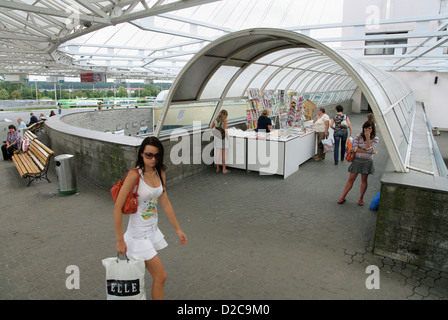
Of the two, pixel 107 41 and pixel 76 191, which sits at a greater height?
pixel 107 41

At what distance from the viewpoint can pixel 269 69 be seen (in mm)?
11961

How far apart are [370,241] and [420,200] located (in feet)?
3.71

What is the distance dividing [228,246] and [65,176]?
4258mm

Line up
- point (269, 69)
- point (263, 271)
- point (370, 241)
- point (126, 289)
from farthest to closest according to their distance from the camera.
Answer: point (269, 69) < point (370, 241) < point (263, 271) < point (126, 289)

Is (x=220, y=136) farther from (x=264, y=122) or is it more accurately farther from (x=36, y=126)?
(x=36, y=126)

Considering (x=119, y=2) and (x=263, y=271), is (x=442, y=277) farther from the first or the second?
(x=119, y=2)

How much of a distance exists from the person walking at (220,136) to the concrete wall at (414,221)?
185 inches

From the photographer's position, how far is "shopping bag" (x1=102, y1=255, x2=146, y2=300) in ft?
8.63

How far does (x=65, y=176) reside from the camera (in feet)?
22.1

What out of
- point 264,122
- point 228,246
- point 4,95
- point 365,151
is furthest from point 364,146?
point 4,95

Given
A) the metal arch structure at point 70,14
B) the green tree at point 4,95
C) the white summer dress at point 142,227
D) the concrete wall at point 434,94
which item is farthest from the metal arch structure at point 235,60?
the green tree at point 4,95

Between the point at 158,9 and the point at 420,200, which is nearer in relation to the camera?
the point at 420,200
